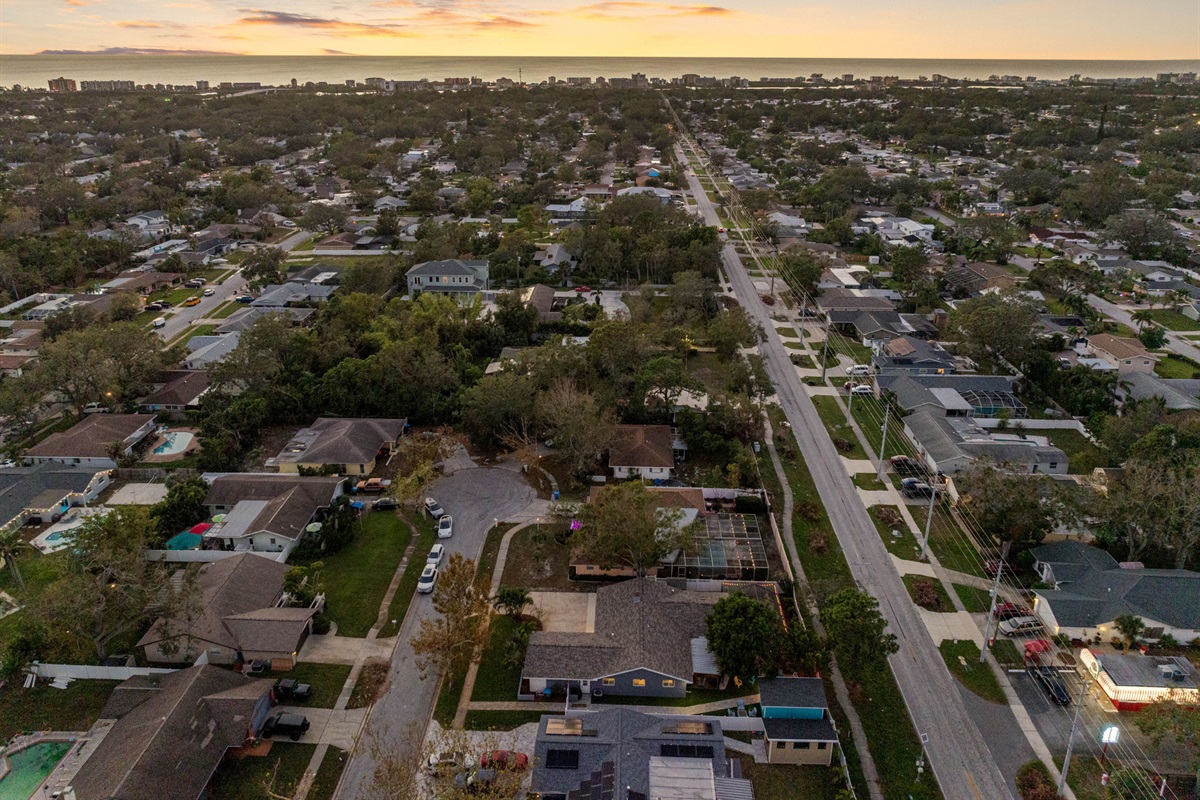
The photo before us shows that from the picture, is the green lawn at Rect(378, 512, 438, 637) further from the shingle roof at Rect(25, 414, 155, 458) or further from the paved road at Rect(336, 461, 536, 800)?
the shingle roof at Rect(25, 414, 155, 458)

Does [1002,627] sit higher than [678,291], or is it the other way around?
[678,291]

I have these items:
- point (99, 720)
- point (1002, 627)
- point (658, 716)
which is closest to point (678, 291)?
point (1002, 627)

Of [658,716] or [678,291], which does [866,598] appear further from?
[678,291]

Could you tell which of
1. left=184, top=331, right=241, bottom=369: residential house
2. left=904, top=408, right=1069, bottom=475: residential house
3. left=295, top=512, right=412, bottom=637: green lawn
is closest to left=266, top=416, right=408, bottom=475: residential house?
left=295, top=512, right=412, bottom=637: green lawn

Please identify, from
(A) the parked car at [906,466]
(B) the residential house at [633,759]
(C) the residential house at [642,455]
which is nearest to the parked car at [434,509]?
(C) the residential house at [642,455]

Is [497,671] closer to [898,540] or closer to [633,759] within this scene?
[633,759]

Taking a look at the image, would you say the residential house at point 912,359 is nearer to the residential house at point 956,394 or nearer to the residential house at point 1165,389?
the residential house at point 956,394
